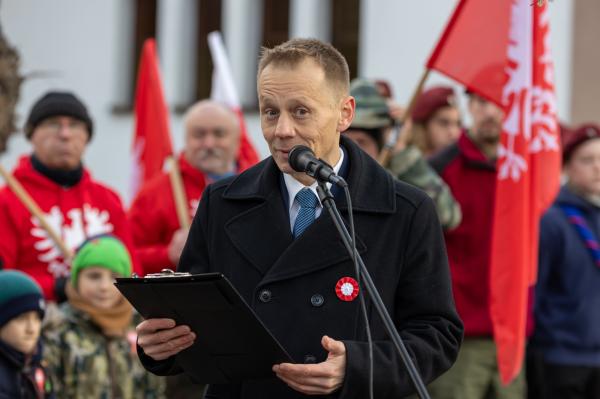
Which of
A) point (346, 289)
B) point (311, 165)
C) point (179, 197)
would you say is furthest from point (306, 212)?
point (179, 197)

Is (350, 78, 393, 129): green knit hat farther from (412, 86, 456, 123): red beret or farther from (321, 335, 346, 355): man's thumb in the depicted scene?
(321, 335, 346, 355): man's thumb

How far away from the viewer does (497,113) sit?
8977mm

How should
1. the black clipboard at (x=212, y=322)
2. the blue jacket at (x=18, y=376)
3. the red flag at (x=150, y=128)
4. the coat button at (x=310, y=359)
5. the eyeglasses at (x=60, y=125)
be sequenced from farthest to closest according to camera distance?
the red flag at (x=150, y=128)
the eyeglasses at (x=60, y=125)
the blue jacket at (x=18, y=376)
the coat button at (x=310, y=359)
the black clipboard at (x=212, y=322)

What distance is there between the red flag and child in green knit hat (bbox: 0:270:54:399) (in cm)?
304

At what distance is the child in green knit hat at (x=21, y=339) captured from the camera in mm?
7203

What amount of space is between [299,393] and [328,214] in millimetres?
551

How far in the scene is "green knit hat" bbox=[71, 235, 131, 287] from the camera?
8164 millimetres

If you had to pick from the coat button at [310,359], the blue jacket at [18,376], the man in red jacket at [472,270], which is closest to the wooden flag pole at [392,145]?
the man in red jacket at [472,270]

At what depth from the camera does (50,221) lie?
8602 millimetres

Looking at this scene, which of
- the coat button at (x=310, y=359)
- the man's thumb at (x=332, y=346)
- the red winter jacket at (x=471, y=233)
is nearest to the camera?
the man's thumb at (x=332, y=346)

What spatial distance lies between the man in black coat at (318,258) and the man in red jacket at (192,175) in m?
4.09

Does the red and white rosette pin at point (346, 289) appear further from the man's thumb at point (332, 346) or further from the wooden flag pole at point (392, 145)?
the wooden flag pole at point (392, 145)

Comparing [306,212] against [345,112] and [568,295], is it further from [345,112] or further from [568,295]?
[568,295]

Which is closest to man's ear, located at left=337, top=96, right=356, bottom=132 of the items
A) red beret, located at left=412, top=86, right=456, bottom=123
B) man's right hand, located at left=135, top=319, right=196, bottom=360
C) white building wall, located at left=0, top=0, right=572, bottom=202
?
man's right hand, located at left=135, top=319, right=196, bottom=360
